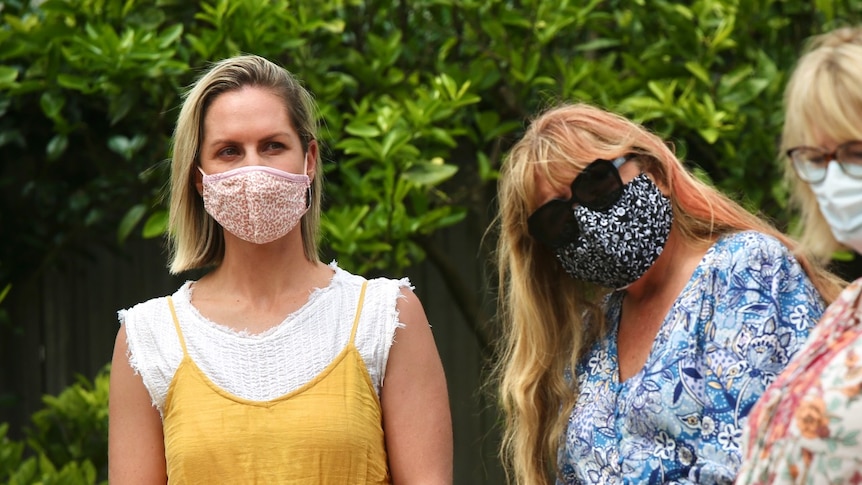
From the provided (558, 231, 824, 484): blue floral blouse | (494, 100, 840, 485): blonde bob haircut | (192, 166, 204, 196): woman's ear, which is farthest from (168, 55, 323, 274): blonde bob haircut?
(558, 231, 824, 484): blue floral blouse

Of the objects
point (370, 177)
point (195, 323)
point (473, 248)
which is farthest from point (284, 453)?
point (473, 248)

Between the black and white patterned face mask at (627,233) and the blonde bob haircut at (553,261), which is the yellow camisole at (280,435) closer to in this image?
the blonde bob haircut at (553,261)

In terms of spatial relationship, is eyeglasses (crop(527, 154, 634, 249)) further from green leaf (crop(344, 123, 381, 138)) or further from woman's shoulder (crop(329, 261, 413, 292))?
green leaf (crop(344, 123, 381, 138))

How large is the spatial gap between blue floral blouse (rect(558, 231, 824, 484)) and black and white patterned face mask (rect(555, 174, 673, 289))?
5.4 inches

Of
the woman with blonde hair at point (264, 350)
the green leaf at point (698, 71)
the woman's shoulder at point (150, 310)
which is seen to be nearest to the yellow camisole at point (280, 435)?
the woman with blonde hair at point (264, 350)

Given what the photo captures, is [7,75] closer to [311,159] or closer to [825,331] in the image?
[311,159]

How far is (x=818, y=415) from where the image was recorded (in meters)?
2.20

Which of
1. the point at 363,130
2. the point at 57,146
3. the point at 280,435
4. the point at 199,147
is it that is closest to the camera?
the point at 280,435

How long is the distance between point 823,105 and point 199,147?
1497mm

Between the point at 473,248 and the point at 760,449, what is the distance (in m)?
3.25

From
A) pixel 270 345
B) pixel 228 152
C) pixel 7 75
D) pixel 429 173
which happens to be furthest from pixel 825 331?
pixel 7 75

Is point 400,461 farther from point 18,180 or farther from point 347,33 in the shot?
point 18,180

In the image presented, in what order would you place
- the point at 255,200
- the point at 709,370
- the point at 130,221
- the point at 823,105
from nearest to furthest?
the point at 823,105
the point at 709,370
the point at 255,200
the point at 130,221

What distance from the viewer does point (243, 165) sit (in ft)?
10.1
